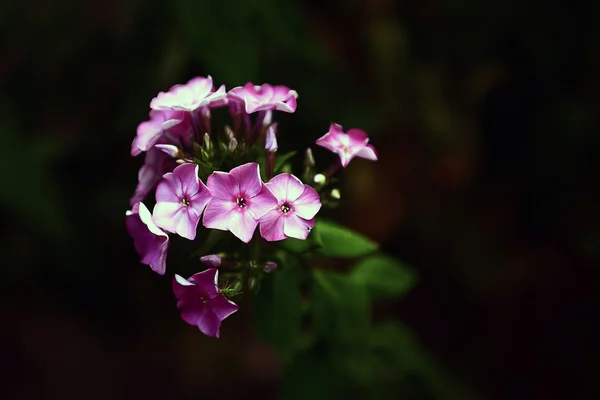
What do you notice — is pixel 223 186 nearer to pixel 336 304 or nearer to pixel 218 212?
pixel 218 212

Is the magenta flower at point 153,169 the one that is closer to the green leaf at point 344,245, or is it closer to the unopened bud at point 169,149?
the unopened bud at point 169,149

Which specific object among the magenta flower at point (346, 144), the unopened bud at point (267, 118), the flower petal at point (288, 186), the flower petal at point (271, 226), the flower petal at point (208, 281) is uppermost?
the unopened bud at point (267, 118)

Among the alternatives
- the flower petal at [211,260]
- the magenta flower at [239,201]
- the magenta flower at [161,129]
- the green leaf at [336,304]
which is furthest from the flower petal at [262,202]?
the green leaf at [336,304]

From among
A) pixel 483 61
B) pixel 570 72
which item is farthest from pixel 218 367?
pixel 570 72

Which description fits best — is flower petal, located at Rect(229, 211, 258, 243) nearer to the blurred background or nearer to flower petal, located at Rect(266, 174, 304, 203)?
flower petal, located at Rect(266, 174, 304, 203)

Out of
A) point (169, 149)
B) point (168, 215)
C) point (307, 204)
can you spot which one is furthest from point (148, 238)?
point (307, 204)

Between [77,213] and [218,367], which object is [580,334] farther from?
[77,213]
